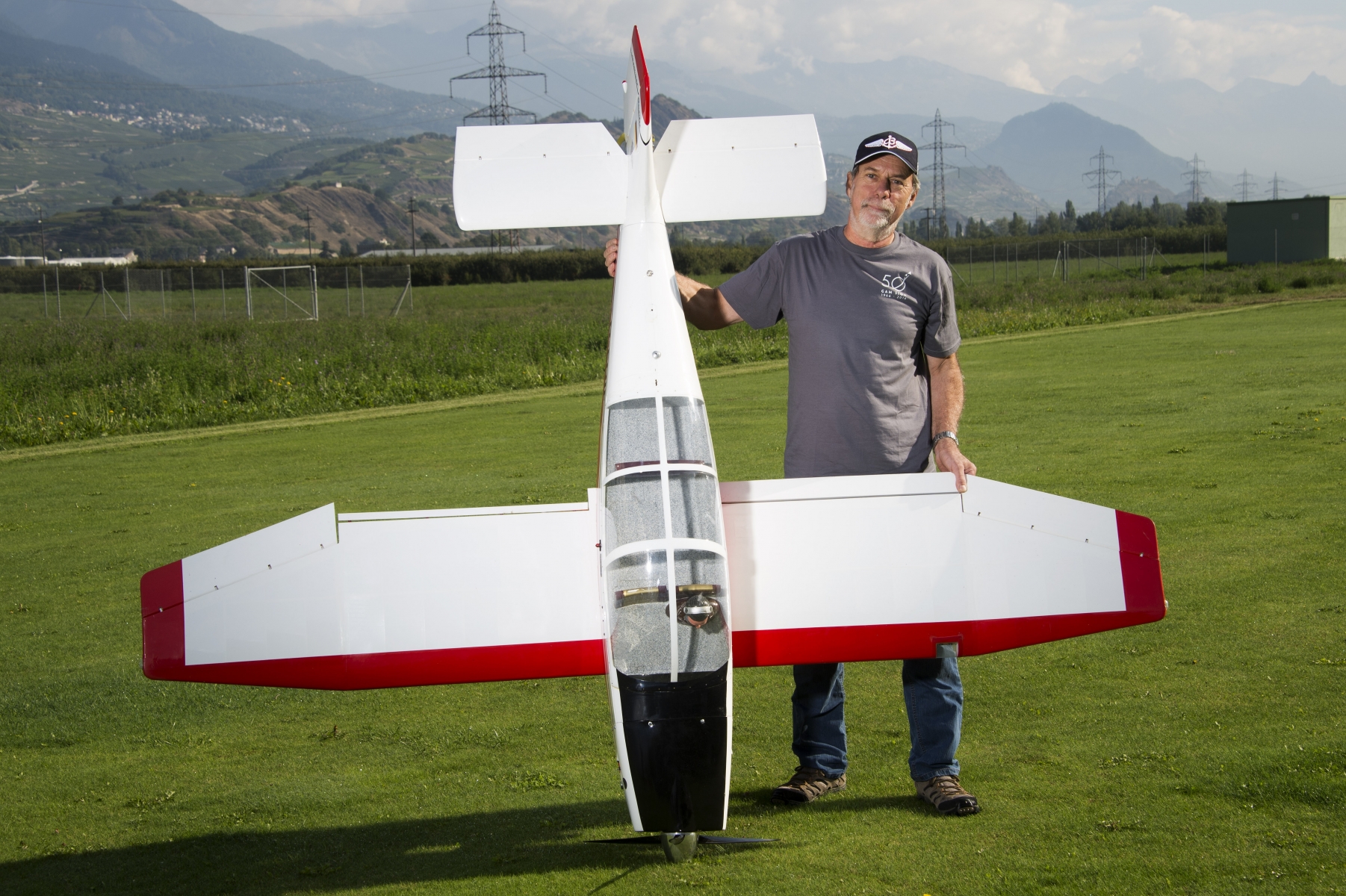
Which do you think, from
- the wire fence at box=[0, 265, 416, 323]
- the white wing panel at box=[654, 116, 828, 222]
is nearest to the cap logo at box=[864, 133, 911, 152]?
the white wing panel at box=[654, 116, 828, 222]

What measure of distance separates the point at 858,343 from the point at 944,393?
1.54 feet

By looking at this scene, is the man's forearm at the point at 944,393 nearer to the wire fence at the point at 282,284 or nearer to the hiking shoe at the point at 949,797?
the hiking shoe at the point at 949,797

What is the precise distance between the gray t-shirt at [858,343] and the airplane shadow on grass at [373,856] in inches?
56.4

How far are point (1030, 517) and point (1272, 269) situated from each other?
173 feet

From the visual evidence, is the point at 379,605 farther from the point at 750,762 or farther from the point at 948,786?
the point at 948,786

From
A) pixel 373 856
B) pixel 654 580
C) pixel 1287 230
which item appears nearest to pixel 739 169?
pixel 654 580

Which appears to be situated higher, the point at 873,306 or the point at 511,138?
the point at 511,138

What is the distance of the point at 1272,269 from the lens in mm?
49000

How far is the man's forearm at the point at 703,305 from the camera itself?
14.9 feet

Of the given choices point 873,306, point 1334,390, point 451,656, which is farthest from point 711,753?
point 1334,390

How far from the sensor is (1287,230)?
197 ft

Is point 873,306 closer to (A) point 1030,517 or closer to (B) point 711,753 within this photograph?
(A) point 1030,517

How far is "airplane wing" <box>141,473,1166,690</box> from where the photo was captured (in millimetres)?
3611

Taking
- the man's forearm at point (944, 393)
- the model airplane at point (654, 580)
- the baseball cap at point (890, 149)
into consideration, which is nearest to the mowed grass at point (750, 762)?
the model airplane at point (654, 580)
